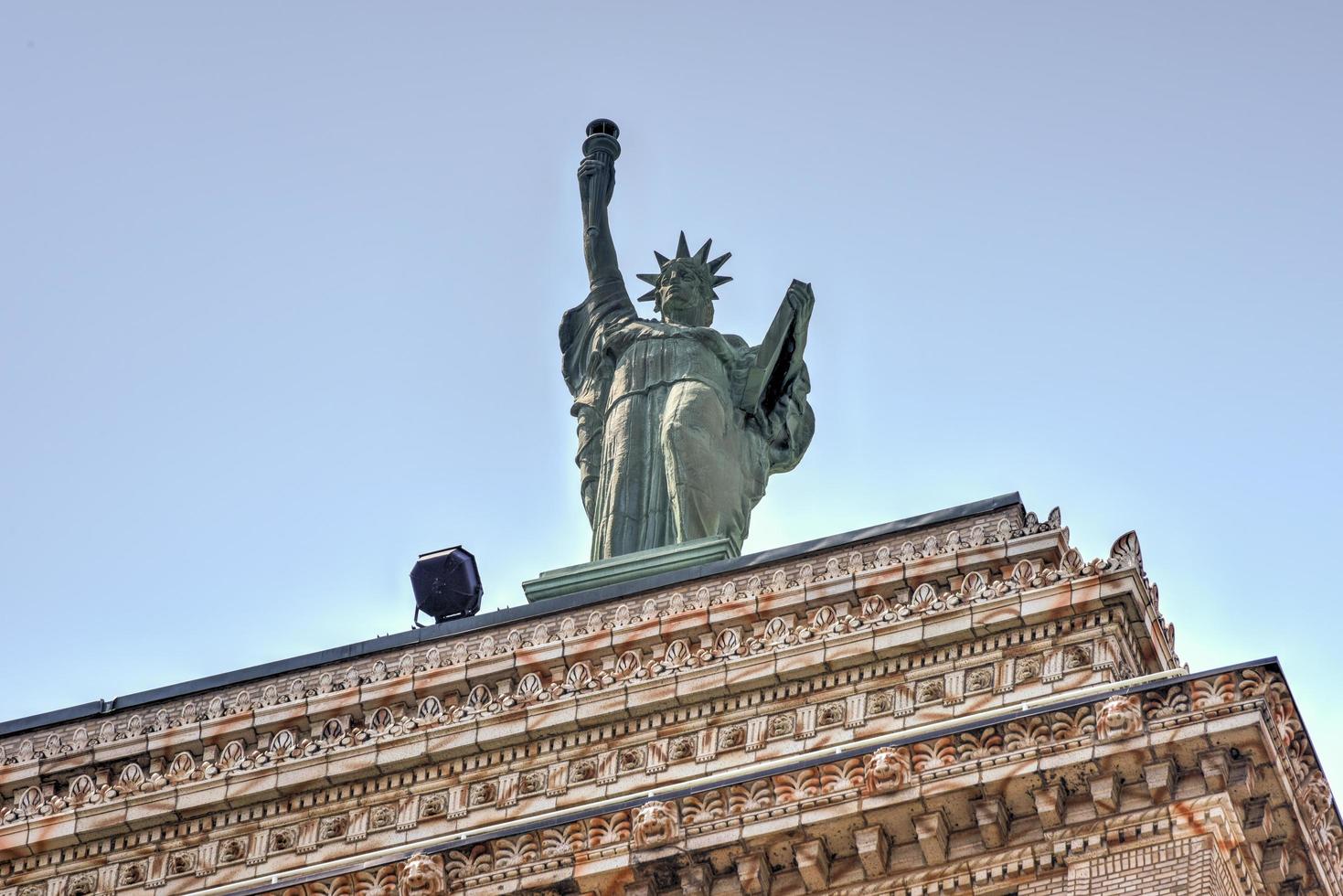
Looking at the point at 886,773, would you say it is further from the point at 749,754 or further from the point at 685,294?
the point at 685,294

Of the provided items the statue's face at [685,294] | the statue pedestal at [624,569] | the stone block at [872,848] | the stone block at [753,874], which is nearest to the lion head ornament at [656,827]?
the stone block at [753,874]

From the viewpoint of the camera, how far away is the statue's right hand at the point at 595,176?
46.5 m

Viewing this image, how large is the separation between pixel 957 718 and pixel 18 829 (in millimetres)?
9375

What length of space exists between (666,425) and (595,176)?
227 inches

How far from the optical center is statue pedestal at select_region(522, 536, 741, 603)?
39.3 meters

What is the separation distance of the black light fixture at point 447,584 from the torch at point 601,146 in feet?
22.2

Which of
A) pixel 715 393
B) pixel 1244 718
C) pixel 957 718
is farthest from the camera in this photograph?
pixel 715 393

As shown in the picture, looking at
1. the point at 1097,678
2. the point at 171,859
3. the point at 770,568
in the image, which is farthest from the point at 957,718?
the point at 171,859

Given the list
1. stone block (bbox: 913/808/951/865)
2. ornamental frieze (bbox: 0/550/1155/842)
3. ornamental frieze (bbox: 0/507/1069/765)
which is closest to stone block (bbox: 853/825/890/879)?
stone block (bbox: 913/808/951/865)

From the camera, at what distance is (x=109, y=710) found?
38.2 metres

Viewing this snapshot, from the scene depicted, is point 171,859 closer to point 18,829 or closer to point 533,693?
point 18,829

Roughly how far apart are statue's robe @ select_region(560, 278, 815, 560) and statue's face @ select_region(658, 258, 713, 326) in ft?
0.91

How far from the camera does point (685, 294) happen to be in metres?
44.1

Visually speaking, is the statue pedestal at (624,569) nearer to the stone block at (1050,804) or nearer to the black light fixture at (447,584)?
the black light fixture at (447,584)
